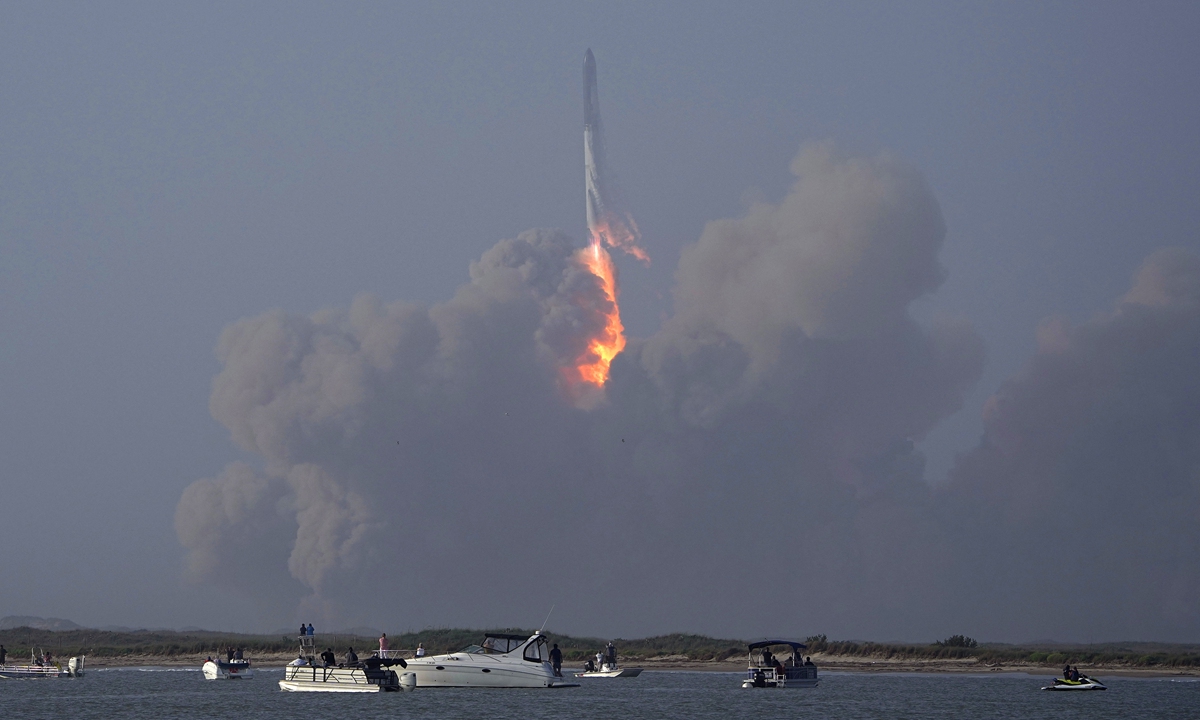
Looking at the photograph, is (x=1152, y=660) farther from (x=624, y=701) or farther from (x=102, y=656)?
(x=102, y=656)

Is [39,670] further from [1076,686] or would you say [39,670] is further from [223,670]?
[1076,686]

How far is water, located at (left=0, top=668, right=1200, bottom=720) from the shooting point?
7981 centimetres

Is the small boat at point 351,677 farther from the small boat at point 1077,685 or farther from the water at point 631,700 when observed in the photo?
the small boat at point 1077,685

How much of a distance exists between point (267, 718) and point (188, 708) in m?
9.88

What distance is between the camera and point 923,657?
129m

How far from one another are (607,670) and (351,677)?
25628mm

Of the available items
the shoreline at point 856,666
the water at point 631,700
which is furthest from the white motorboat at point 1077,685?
the shoreline at point 856,666

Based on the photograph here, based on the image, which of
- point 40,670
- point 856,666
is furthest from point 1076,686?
point 40,670

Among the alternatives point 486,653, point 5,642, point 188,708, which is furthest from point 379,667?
point 5,642

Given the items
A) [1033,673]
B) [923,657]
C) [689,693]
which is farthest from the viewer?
[923,657]

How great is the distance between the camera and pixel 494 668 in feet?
303

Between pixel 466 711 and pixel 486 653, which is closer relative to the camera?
pixel 466 711

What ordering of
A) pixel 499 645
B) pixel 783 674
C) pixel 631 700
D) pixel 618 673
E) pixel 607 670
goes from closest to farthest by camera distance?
pixel 631 700
pixel 499 645
pixel 783 674
pixel 618 673
pixel 607 670

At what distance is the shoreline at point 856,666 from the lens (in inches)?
4688
